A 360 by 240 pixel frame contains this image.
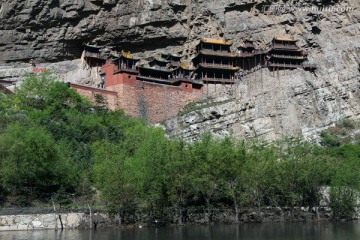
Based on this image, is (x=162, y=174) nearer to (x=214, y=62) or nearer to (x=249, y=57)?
(x=214, y=62)

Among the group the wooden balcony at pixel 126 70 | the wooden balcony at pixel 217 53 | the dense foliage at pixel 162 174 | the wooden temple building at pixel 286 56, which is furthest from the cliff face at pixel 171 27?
the dense foliage at pixel 162 174

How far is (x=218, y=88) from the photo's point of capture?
179 feet

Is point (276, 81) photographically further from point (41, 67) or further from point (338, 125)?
point (41, 67)

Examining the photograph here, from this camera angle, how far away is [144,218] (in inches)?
1259

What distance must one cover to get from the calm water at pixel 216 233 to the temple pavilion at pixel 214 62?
1020 inches

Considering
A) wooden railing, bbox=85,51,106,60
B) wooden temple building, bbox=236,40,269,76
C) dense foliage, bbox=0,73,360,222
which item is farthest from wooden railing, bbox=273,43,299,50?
wooden railing, bbox=85,51,106,60

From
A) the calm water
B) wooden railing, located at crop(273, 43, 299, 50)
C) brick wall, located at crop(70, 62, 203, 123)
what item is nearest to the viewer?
the calm water

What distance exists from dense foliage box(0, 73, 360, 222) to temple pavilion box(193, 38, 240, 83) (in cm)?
1495

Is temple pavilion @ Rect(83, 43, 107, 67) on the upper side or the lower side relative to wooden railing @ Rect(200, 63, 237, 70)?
upper

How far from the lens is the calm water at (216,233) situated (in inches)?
1020

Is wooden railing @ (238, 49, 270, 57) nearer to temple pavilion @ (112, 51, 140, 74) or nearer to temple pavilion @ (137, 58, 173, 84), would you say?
temple pavilion @ (137, 58, 173, 84)

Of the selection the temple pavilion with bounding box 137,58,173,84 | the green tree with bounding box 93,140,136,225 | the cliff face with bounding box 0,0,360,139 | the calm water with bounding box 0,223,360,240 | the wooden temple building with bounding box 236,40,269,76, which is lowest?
the calm water with bounding box 0,223,360,240

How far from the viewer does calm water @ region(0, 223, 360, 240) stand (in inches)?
1020

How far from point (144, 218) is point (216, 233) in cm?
560
